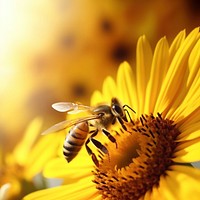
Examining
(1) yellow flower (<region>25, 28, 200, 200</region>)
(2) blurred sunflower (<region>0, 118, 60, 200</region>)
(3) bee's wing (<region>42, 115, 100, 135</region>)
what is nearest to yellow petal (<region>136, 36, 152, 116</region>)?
(1) yellow flower (<region>25, 28, 200, 200</region>)

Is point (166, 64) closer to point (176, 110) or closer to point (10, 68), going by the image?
point (176, 110)

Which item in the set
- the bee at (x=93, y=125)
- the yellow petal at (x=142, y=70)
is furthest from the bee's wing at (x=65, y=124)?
the yellow petal at (x=142, y=70)

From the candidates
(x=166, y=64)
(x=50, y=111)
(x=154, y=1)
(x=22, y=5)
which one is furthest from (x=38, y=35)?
(x=166, y=64)

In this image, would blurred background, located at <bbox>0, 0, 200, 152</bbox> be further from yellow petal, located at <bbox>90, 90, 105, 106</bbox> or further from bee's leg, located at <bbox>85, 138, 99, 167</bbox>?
bee's leg, located at <bbox>85, 138, 99, 167</bbox>

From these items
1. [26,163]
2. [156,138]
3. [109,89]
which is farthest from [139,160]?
[26,163]

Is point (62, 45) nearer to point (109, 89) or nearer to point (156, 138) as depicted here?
point (109, 89)

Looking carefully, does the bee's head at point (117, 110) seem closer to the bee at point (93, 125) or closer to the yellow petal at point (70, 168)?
the bee at point (93, 125)
